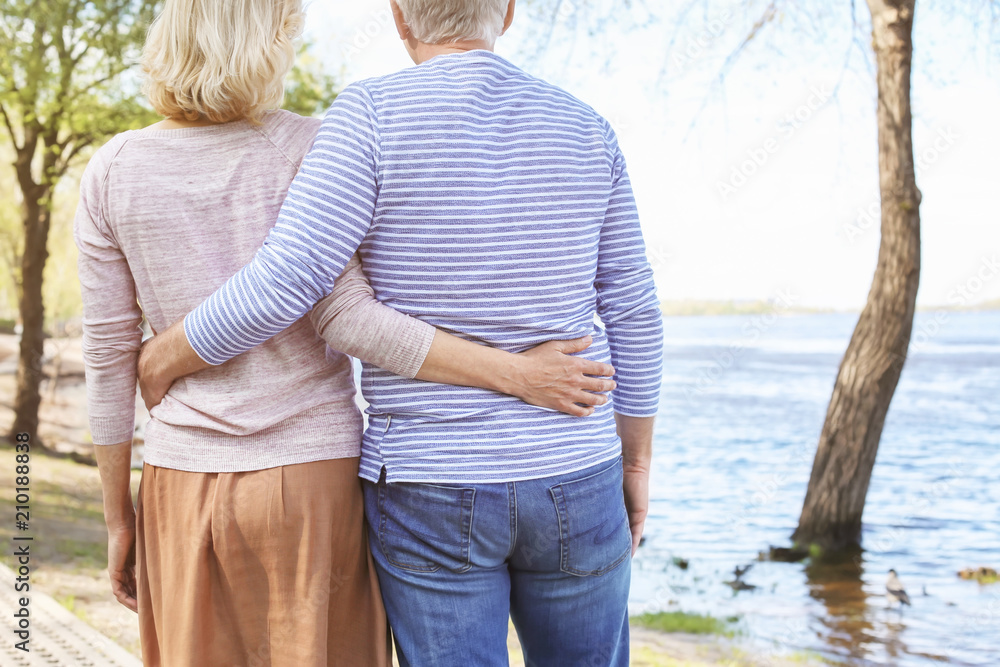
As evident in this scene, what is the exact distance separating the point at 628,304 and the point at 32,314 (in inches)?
281

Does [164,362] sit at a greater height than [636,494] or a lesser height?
greater

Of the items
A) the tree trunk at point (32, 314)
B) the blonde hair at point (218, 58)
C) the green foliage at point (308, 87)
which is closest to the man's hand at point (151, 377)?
the blonde hair at point (218, 58)

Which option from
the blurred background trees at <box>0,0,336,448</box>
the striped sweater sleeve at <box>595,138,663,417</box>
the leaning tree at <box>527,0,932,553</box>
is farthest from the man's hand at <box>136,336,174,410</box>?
the blurred background trees at <box>0,0,336,448</box>

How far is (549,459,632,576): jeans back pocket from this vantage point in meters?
1.12

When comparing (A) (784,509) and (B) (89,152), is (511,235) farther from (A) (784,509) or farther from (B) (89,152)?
(A) (784,509)

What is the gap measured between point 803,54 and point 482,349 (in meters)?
5.85

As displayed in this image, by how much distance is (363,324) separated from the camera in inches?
43.0

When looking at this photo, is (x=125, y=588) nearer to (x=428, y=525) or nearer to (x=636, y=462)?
(x=428, y=525)

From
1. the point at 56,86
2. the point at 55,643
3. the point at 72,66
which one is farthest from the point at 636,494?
the point at 72,66

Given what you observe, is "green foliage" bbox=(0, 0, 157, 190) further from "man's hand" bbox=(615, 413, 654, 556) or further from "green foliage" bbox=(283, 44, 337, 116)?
"man's hand" bbox=(615, 413, 654, 556)

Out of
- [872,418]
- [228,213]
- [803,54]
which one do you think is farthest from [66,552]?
[803,54]

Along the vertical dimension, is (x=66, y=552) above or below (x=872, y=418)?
below

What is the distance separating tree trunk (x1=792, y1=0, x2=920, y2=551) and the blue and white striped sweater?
13.0 feet

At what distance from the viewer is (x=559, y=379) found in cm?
111
